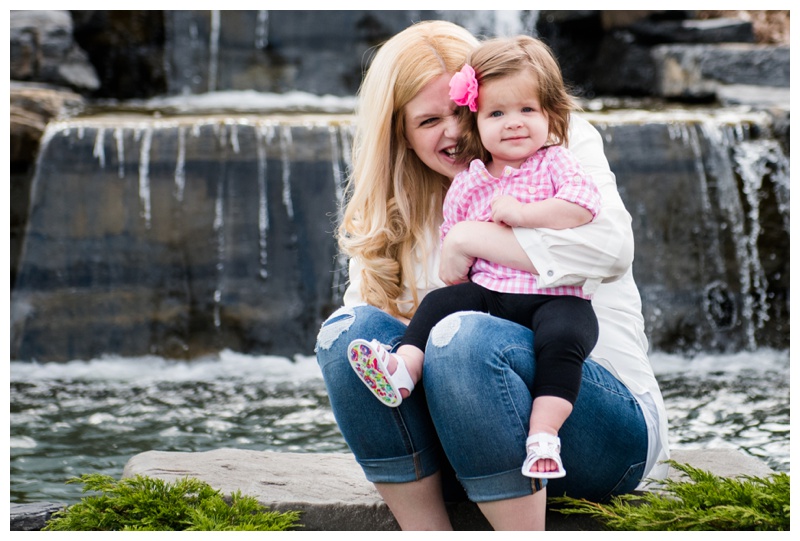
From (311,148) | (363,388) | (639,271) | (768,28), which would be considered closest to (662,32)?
(768,28)

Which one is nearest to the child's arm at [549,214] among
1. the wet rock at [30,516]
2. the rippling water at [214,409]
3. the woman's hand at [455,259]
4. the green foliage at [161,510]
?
the woman's hand at [455,259]

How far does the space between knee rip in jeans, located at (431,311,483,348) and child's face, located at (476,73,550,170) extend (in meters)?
0.43

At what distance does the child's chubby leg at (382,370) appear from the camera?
1.83 meters

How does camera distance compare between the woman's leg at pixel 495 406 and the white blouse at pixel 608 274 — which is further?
the white blouse at pixel 608 274

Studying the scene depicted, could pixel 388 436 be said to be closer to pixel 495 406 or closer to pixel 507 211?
pixel 495 406

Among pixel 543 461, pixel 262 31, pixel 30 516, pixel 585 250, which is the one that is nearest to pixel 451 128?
pixel 585 250

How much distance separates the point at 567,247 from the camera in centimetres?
195

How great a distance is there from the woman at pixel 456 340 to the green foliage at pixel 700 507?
0.19 ft

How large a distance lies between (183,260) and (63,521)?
321cm

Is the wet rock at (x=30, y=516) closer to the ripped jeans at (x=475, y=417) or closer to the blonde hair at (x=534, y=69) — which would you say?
the ripped jeans at (x=475, y=417)

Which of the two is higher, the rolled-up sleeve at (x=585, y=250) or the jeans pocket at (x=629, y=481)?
the rolled-up sleeve at (x=585, y=250)

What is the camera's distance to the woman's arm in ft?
6.39

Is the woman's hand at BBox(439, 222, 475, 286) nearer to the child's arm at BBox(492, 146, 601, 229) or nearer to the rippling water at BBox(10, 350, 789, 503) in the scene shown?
the child's arm at BBox(492, 146, 601, 229)

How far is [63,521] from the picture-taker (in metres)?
2.20
